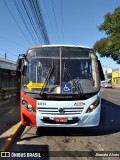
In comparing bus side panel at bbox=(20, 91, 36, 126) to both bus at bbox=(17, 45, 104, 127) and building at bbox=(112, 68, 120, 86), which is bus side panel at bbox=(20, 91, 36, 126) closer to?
bus at bbox=(17, 45, 104, 127)

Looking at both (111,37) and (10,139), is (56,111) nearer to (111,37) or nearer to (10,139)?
(10,139)

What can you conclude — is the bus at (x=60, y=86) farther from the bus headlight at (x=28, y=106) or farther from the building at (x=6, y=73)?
the building at (x=6, y=73)

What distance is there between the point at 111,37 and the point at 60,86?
1551 inches

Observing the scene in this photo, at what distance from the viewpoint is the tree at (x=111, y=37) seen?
44250 millimetres

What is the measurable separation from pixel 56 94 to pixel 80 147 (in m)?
1.66

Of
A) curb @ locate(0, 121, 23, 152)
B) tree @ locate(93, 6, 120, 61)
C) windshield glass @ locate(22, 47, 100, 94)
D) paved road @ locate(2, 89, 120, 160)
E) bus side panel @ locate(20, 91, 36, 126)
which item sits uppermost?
tree @ locate(93, 6, 120, 61)

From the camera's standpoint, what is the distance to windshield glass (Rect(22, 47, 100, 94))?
8.24 metres

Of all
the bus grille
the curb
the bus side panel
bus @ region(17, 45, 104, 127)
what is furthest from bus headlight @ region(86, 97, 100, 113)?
the curb

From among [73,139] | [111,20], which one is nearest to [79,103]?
[73,139]

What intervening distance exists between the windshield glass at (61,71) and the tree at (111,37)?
116 ft

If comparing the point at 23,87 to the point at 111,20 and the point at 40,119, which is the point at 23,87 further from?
the point at 111,20

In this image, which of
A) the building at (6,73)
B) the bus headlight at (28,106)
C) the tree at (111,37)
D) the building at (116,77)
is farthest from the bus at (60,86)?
the building at (116,77)

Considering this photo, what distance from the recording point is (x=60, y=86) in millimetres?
8242

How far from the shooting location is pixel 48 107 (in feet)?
26.0
